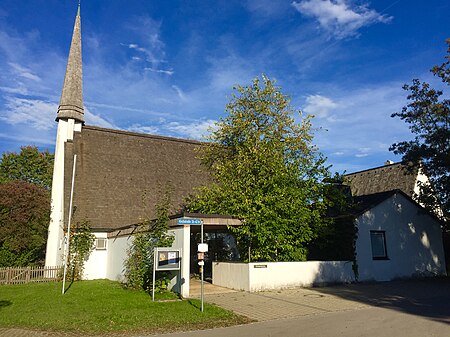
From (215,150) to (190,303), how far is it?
9706 mm

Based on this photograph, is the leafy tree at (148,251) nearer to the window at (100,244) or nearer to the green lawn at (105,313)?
the green lawn at (105,313)

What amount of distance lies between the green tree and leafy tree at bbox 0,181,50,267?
376 inches

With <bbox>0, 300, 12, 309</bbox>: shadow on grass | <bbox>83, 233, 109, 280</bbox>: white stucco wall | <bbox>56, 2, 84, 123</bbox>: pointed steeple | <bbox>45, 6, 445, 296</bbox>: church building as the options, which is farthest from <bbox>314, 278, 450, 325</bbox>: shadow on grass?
<bbox>56, 2, 84, 123</bbox>: pointed steeple

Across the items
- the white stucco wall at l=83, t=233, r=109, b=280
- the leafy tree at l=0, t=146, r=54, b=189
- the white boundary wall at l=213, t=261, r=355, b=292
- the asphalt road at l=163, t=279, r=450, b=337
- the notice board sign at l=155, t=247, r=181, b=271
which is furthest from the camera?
the leafy tree at l=0, t=146, r=54, b=189

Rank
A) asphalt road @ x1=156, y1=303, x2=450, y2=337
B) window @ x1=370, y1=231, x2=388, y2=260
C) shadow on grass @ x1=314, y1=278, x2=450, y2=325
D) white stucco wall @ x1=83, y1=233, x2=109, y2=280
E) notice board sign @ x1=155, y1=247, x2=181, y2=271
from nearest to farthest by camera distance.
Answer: asphalt road @ x1=156, y1=303, x2=450, y2=337 → shadow on grass @ x1=314, y1=278, x2=450, y2=325 → notice board sign @ x1=155, y1=247, x2=181, y2=271 → window @ x1=370, y1=231, x2=388, y2=260 → white stucco wall @ x1=83, y1=233, x2=109, y2=280

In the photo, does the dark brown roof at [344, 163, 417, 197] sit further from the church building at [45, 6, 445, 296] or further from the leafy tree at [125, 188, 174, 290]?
the leafy tree at [125, 188, 174, 290]

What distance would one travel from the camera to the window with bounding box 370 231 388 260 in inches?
766

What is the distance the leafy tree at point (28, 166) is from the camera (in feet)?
134

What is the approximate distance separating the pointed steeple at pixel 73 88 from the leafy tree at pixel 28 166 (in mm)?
19616

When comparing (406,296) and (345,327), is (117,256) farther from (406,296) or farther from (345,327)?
(345,327)

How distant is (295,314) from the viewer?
34.1 ft

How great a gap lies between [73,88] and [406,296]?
23.4 metres

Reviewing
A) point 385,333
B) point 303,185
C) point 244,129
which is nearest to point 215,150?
point 244,129

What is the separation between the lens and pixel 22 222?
2105 centimetres
